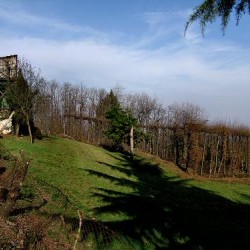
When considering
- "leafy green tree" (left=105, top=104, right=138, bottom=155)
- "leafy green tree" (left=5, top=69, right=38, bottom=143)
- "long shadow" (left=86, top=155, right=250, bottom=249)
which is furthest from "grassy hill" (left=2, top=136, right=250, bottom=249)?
"leafy green tree" (left=105, top=104, right=138, bottom=155)

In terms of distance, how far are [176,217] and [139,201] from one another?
64.5 inches

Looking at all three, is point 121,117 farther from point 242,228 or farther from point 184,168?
point 242,228

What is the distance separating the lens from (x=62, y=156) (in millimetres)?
21750

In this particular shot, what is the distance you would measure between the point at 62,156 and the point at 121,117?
10.2 meters

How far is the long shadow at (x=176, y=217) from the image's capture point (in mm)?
11039

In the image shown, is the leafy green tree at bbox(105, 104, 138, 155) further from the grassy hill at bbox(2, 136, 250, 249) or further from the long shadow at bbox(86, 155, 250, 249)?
the long shadow at bbox(86, 155, 250, 249)

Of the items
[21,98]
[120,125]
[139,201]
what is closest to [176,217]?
[139,201]

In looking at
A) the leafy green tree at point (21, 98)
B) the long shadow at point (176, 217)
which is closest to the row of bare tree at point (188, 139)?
the leafy green tree at point (21, 98)

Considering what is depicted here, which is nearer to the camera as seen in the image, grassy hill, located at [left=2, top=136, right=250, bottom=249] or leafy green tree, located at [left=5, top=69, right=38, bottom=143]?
grassy hill, located at [left=2, top=136, right=250, bottom=249]

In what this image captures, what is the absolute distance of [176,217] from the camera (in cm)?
1315

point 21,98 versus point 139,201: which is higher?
point 21,98

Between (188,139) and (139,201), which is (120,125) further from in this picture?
(139,201)

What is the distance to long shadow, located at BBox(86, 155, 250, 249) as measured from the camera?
435 inches

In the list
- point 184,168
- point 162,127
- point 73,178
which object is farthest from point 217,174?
point 73,178
